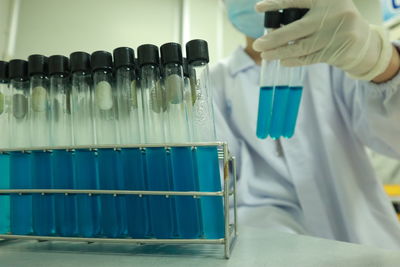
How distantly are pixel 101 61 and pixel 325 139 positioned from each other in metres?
0.78

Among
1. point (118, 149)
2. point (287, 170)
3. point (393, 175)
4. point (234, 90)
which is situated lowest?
point (393, 175)

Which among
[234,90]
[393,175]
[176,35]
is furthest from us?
[393,175]

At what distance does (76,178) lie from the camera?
1.37 ft

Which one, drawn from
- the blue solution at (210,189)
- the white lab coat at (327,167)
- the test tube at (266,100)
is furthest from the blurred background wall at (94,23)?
the blue solution at (210,189)

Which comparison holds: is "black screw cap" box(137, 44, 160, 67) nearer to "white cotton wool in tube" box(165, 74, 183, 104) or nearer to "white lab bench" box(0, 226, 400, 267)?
"white cotton wool in tube" box(165, 74, 183, 104)

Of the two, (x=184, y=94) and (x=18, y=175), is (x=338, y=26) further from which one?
(x=18, y=175)

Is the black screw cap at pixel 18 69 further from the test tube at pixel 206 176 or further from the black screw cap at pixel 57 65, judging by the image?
the test tube at pixel 206 176

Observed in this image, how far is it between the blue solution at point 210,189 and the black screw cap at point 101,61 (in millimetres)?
189

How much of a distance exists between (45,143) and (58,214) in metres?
0.12

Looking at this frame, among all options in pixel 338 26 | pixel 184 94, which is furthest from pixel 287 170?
pixel 184 94

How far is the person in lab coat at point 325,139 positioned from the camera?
69 cm

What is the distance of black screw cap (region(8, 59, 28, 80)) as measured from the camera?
45 cm

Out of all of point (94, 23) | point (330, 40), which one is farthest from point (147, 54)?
point (94, 23)

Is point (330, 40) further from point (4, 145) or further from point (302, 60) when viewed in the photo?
point (4, 145)
